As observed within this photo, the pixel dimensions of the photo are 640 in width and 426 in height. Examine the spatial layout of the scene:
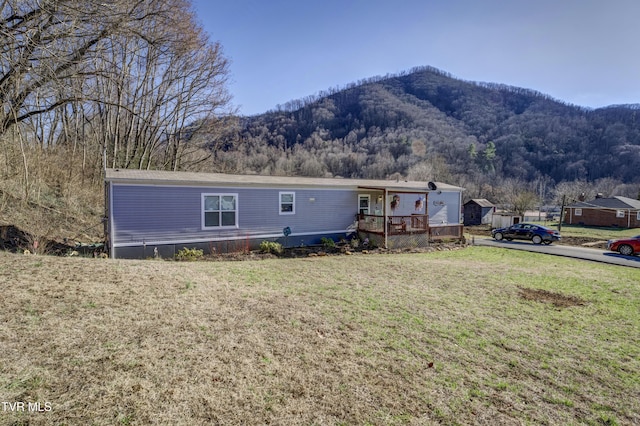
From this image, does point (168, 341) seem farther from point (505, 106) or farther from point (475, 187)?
point (505, 106)

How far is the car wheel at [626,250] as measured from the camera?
625 inches

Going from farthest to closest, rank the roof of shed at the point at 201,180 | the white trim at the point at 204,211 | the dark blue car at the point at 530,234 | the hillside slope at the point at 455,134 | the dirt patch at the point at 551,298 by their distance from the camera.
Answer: the hillside slope at the point at 455,134, the dark blue car at the point at 530,234, the white trim at the point at 204,211, the roof of shed at the point at 201,180, the dirt patch at the point at 551,298

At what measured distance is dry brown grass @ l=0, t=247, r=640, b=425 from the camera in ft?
9.75

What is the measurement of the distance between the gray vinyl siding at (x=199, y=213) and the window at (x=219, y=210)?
16 cm

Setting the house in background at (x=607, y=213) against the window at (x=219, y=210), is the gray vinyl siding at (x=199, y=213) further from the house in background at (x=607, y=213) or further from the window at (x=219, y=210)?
the house in background at (x=607, y=213)

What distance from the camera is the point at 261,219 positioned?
13.3 m

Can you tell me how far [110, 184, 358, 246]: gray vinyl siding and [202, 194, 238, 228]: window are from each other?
0.52 ft

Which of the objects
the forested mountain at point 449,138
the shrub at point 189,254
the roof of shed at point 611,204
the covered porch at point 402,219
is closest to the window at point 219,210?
the shrub at point 189,254

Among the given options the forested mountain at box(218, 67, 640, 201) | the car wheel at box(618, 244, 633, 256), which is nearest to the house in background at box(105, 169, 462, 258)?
the car wheel at box(618, 244, 633, 256)

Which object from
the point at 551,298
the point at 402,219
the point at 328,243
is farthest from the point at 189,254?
the point at 551,298

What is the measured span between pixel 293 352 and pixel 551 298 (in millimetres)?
6960

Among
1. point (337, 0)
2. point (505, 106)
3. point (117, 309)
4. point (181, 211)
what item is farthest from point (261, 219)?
point (505, 106)

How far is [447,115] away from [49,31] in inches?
3885

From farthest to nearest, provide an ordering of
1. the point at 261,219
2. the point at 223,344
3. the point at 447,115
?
the point at 447,115, the point at 261,219, the point at 223,344
